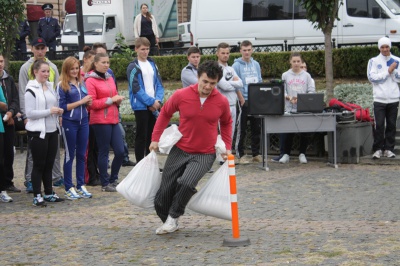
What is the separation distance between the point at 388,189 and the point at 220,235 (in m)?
3.61

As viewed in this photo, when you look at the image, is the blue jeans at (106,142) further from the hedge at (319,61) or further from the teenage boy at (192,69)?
the hedge at (319,61)

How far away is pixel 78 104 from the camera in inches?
468

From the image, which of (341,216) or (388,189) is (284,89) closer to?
(388,189)

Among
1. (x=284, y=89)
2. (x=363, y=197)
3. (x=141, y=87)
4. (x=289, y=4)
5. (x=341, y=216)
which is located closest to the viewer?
(x=341, y=216)

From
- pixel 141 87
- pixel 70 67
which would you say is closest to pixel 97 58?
pixel 70 67

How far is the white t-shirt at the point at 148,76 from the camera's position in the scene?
1338cm

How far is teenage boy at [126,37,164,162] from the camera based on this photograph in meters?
13.3

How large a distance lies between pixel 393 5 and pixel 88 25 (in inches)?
539

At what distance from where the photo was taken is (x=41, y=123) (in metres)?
11.4

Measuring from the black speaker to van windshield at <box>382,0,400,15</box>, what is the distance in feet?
31.7

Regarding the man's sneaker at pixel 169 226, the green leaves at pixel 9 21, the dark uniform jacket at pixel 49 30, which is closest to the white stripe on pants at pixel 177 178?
the man's sneaker at pixel 169 226

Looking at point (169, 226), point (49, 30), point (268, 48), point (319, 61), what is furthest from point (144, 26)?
point (169, 226)

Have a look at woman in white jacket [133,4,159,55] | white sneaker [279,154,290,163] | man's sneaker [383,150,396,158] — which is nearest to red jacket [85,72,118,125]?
white sneaker [279,154,290,163]

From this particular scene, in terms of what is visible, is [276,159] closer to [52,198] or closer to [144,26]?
[52,198]
